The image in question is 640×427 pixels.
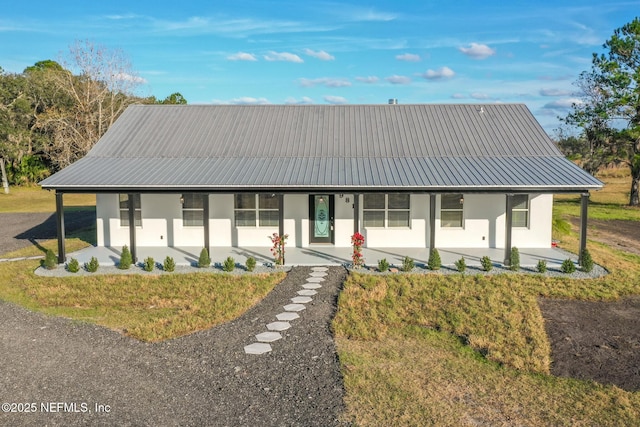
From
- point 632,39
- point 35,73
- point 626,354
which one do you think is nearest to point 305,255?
point 626,354

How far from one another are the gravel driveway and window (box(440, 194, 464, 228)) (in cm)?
818

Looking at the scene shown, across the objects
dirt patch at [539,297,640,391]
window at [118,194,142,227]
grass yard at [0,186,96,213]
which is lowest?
dirt patch at [539,297,640,391]

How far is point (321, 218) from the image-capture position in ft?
59.2

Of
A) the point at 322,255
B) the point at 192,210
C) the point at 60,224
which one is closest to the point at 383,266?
the point at 322,255

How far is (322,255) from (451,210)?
5022mm

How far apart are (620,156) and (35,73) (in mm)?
49719

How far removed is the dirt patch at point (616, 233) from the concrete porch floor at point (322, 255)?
493cm

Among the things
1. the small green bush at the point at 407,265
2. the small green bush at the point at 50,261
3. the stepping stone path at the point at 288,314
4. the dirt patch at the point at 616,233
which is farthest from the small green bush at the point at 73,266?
the dirt patch at the point at 616,233

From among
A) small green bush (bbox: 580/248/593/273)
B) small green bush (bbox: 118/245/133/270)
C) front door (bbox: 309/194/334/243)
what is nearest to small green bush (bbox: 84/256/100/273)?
small green bush (bbox: 118/245/133/270)

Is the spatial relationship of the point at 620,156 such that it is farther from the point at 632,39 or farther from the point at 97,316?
the point at 97,316

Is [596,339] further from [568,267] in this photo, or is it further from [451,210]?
[451,210]

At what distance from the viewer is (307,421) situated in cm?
696

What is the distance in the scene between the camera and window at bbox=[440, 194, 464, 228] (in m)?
17.8

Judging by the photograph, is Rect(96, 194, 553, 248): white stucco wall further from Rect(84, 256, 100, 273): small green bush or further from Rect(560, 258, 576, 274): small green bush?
Rect(84, 256, 100, 273): small green bush
